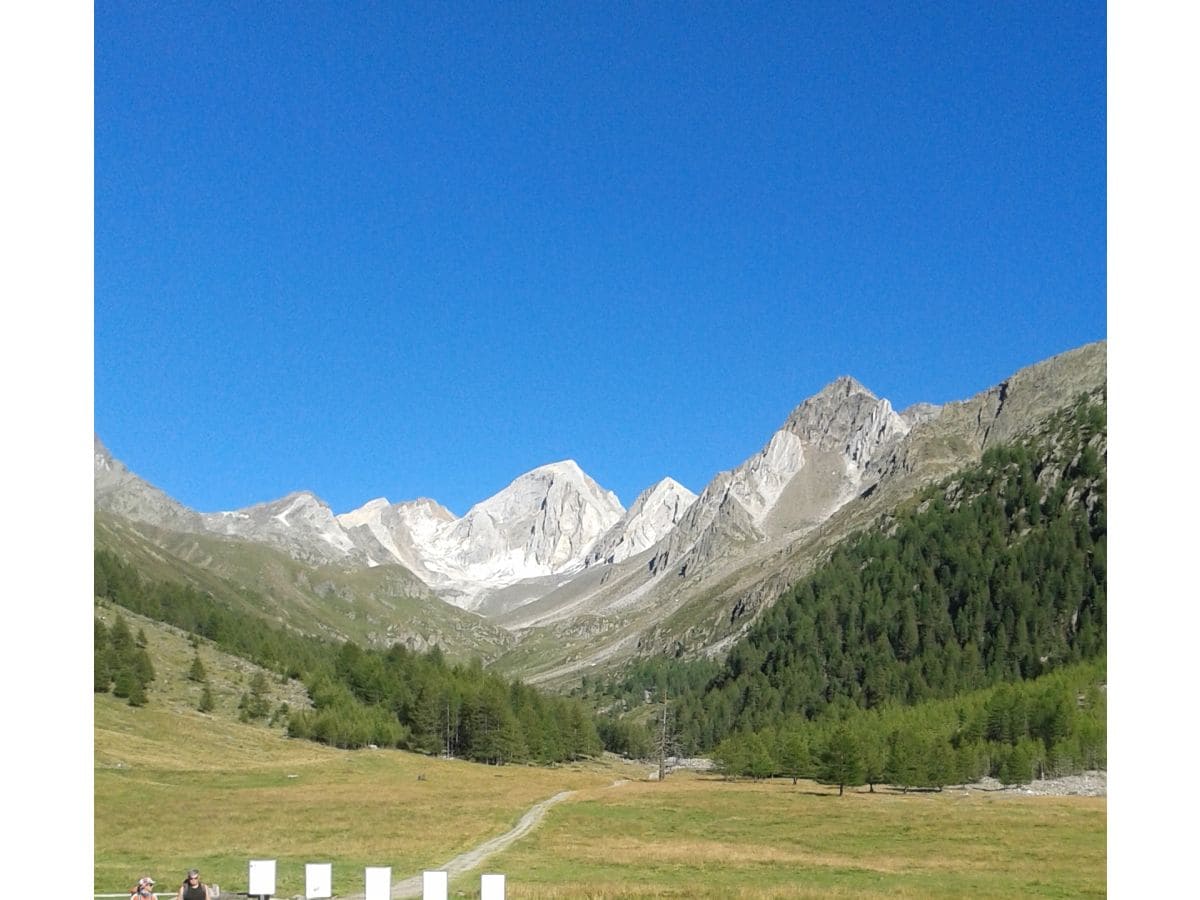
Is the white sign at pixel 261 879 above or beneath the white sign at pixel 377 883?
beneath

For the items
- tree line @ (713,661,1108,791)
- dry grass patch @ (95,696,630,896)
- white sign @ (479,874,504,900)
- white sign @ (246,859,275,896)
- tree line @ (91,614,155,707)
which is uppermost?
white sign @ (479,874,504,900)

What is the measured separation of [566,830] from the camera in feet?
216

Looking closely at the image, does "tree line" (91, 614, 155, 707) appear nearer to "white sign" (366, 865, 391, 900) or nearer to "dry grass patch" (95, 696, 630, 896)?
"dry grass patch" (95, 696, 630, 896)

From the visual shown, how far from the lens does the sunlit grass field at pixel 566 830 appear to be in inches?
1804

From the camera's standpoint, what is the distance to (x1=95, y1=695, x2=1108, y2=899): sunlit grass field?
150 ft

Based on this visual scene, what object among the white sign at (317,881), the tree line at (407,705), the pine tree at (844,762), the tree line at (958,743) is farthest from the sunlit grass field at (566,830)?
the tree line at (407,705)

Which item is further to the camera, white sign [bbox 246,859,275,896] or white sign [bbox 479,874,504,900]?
white sign [bbox 246,859,275,896]

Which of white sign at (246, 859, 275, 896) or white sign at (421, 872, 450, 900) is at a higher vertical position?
white sign at (421, 872, 450, 900)

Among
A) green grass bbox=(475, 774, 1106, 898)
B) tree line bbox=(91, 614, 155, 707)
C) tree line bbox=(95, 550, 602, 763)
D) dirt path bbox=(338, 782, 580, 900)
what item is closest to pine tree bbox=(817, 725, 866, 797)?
green grass bbox=(475, 774, 1106, 898)

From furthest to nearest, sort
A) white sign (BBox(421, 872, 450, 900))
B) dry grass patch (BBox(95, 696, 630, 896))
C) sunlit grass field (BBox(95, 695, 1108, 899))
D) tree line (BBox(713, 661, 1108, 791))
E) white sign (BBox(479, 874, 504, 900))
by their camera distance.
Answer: tree line (BBox(713, 661, 1108, 791)), dry grass patch (BBox(95, 696, 630, 896)), sunlit grass field (BBox(95, 695, 1108, 899)), white sign (BBox(479, 874, 504, 900)), white sign (BBox(421, 872, 450, 900))

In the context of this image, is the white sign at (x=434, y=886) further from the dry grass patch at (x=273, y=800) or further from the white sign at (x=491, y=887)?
the dry grass patch at (x=273, y=800)

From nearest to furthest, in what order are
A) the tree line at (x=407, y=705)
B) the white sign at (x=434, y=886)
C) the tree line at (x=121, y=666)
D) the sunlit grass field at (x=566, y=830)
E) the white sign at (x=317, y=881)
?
1. the white sign at (x=434, y=886)
2. the white sign at (x=317, y=881)
3. the sunlit grass field at (x=566, y=830)
4. the tree line at (x=121, y=666)
5. the tree line at (x=407, y=705)
